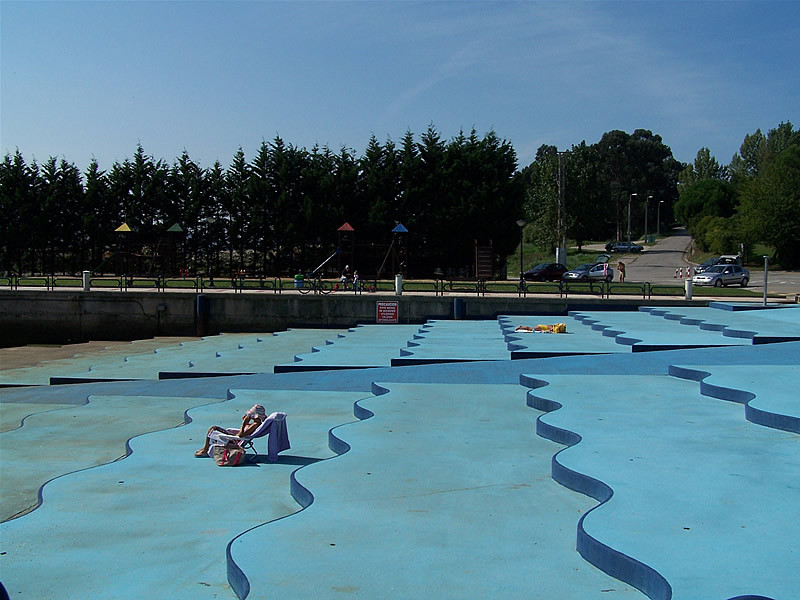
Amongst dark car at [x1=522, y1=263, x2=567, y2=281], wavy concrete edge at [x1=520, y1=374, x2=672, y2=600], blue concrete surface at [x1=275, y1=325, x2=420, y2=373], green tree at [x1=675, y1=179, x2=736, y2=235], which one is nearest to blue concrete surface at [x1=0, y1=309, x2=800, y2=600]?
wavy concrete edge at [x1=520, y1=374, x2=672, y2=600]

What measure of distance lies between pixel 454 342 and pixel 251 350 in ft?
16.6

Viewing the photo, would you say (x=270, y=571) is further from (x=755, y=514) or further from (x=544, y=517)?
(x=755, y=514)

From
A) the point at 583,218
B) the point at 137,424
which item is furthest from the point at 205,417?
the point at 583,218

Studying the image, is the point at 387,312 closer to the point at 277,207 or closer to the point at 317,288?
the point at 317,288

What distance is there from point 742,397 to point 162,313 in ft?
88.2

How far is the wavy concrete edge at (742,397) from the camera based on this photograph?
8633mm

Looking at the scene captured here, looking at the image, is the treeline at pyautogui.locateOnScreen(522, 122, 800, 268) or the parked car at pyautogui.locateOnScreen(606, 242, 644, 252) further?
the parked car at pyautogui.locateOnScreen(606, 242, 644, 252)

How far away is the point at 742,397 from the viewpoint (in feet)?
33.6

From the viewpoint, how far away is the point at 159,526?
649cm

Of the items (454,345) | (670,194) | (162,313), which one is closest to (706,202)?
(670,194)

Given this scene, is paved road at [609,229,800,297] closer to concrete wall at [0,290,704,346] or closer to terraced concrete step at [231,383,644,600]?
concrete wall at [0,290,704,346]

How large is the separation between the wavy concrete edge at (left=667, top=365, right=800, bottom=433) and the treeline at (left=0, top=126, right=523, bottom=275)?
3462 cm

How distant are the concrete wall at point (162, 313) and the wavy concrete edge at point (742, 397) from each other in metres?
18.7

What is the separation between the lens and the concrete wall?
31500 mm
